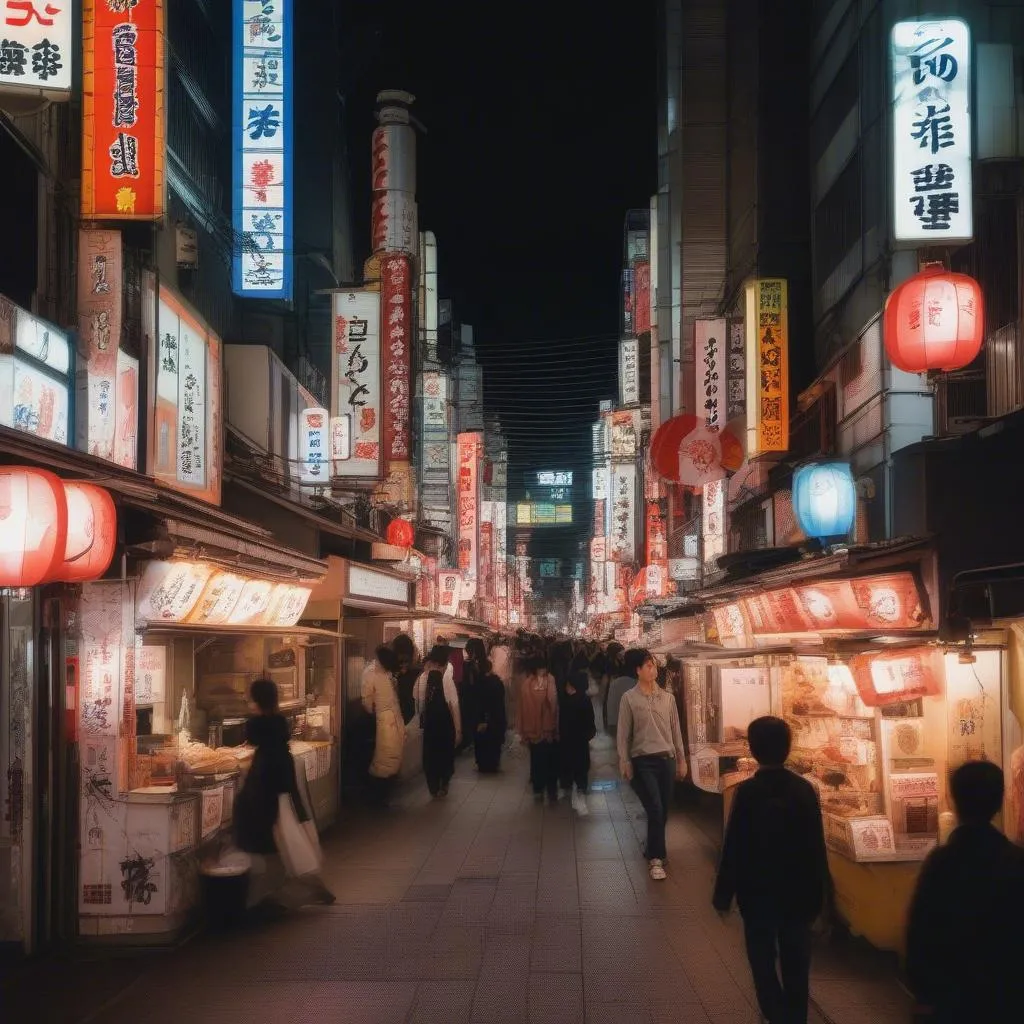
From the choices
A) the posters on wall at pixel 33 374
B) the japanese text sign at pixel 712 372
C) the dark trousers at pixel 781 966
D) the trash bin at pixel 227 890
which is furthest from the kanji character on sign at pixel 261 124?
the dark trousers at pixel 781 966

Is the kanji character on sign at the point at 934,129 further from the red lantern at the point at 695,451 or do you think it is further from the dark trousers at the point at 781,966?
the dark trousers at the point at 781,966

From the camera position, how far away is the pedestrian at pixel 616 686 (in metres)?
19.7

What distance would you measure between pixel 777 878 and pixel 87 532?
5355mm

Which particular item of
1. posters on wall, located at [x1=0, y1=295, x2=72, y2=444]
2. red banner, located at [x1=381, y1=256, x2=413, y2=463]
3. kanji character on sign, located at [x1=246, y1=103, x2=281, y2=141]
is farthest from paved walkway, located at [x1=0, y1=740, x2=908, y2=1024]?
kanji character on sign, located at [x1=246, y1=103, x2=281, y2=141]

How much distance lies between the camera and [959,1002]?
186 inches

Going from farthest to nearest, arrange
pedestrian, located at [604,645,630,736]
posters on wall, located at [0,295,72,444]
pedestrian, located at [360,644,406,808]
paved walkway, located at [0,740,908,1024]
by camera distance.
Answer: pedestrian, located at [604,645,630,736]
pedestrian, located at [360,644,406,808]
posters on wall, located at [0,295,72,444]
paved walkway, located at [0,740,908,1024]

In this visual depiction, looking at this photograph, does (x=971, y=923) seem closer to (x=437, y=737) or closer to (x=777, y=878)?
(x=777, y=878)

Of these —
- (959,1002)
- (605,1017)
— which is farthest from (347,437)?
(959,1002)

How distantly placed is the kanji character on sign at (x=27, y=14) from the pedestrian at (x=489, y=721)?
46.8 ft

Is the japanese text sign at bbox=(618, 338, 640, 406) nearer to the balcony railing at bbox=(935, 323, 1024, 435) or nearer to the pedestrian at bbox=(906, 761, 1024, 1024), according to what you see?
the balcony railing at bbox=(935, 323, 1024, 435)

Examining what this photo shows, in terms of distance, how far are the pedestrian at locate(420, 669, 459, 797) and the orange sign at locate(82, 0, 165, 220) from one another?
961 centimetres

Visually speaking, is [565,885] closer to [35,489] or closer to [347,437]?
[35,489]

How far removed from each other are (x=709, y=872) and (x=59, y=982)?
6.84 metres

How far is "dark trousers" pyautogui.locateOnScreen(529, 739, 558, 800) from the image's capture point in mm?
18875
